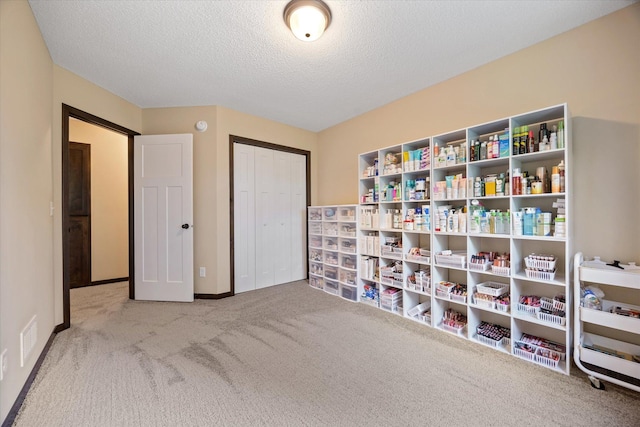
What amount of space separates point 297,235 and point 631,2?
12.3 ft

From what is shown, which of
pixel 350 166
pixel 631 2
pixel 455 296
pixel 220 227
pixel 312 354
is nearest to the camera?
pixel 631 2

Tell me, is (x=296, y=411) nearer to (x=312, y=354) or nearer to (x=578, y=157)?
(x=312, y=354)

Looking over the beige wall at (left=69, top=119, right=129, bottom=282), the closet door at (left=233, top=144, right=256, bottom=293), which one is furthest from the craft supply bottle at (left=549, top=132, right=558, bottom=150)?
the beige wall at (left=69, top=119, right=129, bottom=282)

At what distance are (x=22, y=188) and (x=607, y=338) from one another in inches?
150

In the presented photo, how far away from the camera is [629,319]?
56.4 inches

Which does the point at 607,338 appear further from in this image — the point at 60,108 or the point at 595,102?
the point at 60,108

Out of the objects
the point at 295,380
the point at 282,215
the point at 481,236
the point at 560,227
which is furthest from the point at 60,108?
the point at 560,227

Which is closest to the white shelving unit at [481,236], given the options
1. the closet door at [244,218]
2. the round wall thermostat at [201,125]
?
the closet door at [244,218]

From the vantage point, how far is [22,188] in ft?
5.14

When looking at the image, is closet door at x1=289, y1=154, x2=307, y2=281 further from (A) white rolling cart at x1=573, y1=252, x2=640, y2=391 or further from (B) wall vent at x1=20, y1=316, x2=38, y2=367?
(A) white rolling cart at x1=573, y1=252, x2=640, y2=391

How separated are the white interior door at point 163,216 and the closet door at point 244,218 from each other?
0.54m

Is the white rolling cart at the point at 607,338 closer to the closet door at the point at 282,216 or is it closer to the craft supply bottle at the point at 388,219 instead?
the craft supply bottle at the point at 388,219

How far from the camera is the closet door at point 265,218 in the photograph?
3607 millimetres

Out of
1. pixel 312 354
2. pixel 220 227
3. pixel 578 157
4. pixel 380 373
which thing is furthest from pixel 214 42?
pixel 578 157
